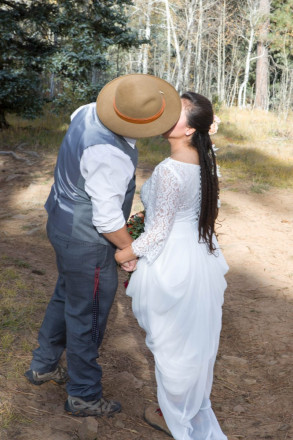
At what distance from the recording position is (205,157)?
278cm

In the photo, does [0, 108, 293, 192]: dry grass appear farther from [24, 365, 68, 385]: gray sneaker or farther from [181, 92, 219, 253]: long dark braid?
[181, 92, 219, 253]: long dark braid

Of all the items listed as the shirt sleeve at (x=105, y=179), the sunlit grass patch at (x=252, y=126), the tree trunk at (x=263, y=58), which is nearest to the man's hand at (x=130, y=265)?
the shirt sleeve at (x=105, y=179)

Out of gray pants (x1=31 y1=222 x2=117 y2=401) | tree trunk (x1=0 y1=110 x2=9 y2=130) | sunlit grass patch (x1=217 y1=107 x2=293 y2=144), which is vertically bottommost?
sunlit grass patch (x1=217 y1=107 x2=293 y2=144)

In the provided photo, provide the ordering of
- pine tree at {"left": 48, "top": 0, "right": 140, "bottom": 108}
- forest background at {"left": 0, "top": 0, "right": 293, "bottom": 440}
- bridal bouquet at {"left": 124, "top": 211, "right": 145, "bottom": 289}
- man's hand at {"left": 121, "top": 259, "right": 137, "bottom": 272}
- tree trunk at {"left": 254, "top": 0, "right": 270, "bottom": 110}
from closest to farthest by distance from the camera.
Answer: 1. man's hand at {"left": 121, "top": 259, "right": 137, "bottom": 272}
2. bridal bouquet at {"left": 124, "top": 211, "right": 145, "bottom": 289}
3. forest background at {"left": 0, "top": 0, "right": 293, "bottom": 440}
4. pine tree at {"left": 48, "top": 0, "right": 140, "bottom": 108}
5. tree trunk at {"left": 254, "top": 0, "right": 270, "bottom": 110}

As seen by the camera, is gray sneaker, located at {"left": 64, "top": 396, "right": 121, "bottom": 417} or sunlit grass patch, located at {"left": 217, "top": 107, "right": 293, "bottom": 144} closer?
gray sneaker, located at {"left": 64, "top": 396, "right": 121, "bottom": 417}

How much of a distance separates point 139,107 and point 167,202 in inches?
20.3

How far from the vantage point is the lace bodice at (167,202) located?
2676 millimetres

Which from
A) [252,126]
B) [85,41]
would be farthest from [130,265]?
[252,126]

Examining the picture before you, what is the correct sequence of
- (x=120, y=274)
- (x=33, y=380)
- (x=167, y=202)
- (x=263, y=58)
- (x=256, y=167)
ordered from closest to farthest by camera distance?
(x=167, y=202) < (x=33, y=380) < (x=120, y=274) < (x=256, y=167) < (x=263, y=58)

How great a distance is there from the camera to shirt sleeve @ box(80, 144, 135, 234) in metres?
2.57

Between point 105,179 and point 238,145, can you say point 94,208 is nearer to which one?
point 105,179

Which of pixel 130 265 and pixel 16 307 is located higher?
pixel 130 265

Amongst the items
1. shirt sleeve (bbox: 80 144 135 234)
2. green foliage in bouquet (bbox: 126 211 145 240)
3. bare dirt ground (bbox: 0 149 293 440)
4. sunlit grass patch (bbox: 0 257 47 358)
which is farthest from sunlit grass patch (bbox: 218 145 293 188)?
shirt sleeve (bbox: 80 144 135 234)

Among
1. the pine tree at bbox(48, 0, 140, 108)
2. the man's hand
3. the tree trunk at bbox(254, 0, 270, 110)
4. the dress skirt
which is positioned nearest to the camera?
the dress skirt
